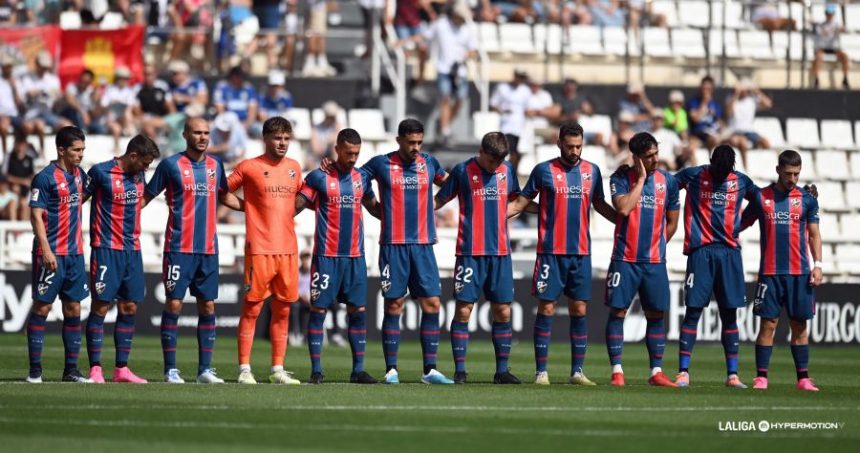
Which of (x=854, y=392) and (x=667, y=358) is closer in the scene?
(x=854, y=392)

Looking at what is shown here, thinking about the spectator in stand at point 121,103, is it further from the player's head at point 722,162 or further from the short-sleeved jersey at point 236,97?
the player's head at point 722,162

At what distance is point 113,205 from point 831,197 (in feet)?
54.9

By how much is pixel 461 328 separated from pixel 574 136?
6.78ft

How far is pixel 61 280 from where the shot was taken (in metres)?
13.9

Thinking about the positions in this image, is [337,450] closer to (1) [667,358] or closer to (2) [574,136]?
(2) [574,136]

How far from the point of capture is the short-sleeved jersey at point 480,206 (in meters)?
14.5

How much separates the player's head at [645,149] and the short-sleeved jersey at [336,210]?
256cm

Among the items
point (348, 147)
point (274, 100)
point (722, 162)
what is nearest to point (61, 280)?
point (348, 147)

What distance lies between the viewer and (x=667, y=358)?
20.2 m

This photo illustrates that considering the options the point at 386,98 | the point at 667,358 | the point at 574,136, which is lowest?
the point at 667,358

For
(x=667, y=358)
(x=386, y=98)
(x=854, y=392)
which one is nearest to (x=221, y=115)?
(x=386, y=98)

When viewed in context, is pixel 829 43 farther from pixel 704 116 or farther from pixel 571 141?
pixel 571 141

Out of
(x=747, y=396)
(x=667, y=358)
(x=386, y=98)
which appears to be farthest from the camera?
(x=386, y=98)

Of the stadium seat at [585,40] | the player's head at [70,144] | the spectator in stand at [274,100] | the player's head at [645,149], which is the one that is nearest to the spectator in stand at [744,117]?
the stadium seat at [585,40]
